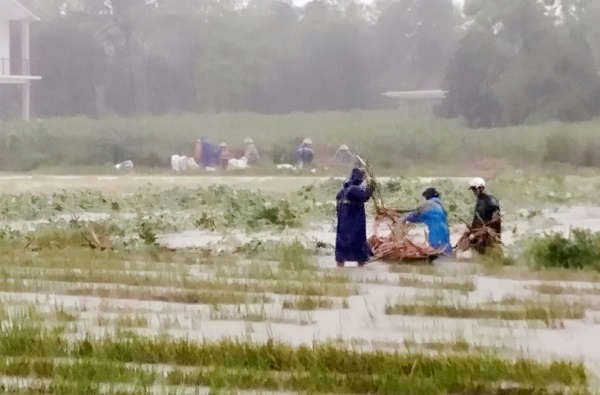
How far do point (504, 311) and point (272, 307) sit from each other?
1106 millimetres

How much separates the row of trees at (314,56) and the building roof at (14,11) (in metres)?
0.21

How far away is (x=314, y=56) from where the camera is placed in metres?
12.6

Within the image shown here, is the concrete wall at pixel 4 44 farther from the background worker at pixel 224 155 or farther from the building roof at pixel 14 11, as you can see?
the background worker at pixel 224 155

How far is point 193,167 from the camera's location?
1209cm

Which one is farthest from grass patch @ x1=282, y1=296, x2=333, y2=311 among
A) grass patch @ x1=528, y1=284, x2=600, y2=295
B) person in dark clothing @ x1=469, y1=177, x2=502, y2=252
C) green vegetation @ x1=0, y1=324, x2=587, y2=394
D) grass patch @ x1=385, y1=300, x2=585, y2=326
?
person in dark clothing @ x1=469, y1=177, x2=502, y2=252

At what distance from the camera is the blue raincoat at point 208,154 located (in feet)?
39.5

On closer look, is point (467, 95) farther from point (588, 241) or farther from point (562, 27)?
point (588, 241)

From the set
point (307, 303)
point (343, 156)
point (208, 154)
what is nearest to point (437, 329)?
point (307, 303)

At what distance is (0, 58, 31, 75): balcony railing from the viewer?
1277 cm

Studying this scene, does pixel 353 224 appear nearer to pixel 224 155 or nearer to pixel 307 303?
pixel 307 303

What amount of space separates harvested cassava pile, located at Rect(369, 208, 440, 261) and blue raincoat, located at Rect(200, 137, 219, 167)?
437 centimetres

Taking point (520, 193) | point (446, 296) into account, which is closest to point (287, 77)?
point (520, 193)

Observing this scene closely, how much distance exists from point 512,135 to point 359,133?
4.89 feet

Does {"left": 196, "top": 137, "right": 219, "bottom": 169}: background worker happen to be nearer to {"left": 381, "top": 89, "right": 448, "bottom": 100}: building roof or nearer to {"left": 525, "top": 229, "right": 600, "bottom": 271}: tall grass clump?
{"left": 381, "top": 89, "right": 448, "bottom": 100}: building roof
